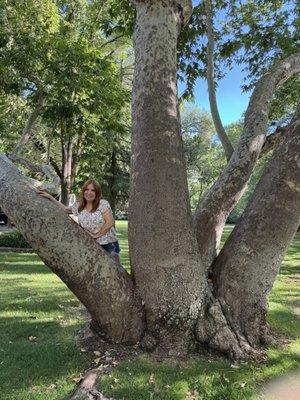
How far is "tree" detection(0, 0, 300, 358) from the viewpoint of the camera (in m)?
4.27

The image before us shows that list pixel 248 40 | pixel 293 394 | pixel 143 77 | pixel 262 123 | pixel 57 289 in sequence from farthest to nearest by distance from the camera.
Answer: pixel 248 40 → pixel 57 289 → pixel 262 123 → pixel 143 77 → pixel 293 394

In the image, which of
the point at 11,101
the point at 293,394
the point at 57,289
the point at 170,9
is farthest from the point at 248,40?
the point at 11,101

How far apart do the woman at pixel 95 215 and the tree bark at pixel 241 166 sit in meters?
1.09

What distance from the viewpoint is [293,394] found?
13.6 ft

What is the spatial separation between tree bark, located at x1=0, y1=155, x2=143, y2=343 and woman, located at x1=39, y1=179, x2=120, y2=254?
0.96 m

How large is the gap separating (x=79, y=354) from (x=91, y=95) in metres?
9.16

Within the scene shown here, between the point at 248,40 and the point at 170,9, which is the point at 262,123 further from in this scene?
the point at 248,40

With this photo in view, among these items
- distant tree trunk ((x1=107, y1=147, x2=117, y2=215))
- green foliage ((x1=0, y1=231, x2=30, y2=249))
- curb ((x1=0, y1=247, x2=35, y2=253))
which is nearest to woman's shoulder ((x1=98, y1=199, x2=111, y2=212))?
curb ((x1=0, y1=247, x2=35, y2=253))

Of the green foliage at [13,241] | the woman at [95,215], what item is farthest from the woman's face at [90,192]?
the green foliage at [13,241]

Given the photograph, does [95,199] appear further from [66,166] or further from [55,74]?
[66,166]

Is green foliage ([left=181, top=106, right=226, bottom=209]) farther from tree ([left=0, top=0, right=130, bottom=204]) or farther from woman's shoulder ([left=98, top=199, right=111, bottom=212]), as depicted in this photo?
woman's shoulder ([left=98, top=199, right=111, bottom=212])

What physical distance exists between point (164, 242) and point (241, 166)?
5.92ft

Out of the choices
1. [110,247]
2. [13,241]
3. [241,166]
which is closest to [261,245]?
[241,166]

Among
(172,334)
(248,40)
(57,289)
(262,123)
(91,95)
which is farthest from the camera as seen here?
(91,95)
